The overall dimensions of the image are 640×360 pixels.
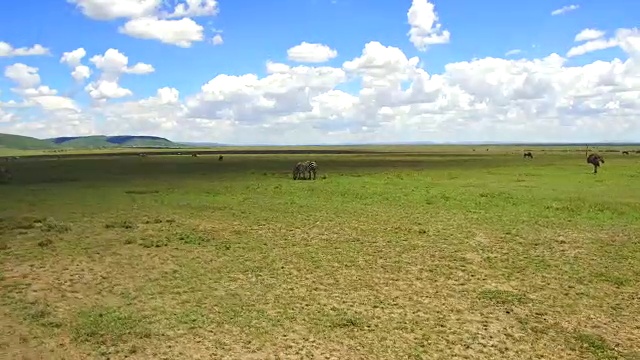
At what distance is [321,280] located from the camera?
1552 cm

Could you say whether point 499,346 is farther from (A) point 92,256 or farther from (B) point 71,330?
(A) point 92,256

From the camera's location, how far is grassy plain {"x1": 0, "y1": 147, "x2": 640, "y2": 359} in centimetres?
1110

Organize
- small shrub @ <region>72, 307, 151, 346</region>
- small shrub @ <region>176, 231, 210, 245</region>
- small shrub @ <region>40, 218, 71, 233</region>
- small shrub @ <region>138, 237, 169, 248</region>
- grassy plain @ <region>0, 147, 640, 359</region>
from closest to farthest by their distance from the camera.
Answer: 1. grassy plain @ <region>0, 147, 640, 359</region>
2. small shrub @ <region>72, 307, 151, 346</region>
3. small shrub @ <region>138, 237, 169, 248</region>
4. small shrub @ <region>176, 231, 210, 245</region>
5. small shrub @ <region>40, 218, 71, 233</region>

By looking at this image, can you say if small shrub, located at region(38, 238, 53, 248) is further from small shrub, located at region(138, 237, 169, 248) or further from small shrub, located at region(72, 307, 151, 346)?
→ small shrub, located at region(72, 307, 151, 346)

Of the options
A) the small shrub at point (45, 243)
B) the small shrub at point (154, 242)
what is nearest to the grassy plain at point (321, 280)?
the small shrub at point (45, 243)

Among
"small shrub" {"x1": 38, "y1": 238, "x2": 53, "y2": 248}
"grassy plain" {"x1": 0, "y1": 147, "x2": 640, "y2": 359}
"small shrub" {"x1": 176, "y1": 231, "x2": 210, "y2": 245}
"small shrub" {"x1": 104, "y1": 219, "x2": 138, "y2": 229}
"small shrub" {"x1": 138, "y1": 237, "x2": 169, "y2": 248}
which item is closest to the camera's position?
"grassy plain" {"x1": 0, "y1": 147, "x2": 640, "y2": 359}

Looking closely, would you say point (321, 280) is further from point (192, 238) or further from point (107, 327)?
point (192, 238)

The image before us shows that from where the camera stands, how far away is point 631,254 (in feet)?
59.9

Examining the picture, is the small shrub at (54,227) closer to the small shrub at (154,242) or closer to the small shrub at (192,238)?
the small shrub at (154,242)

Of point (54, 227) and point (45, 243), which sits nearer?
point (45, 243)

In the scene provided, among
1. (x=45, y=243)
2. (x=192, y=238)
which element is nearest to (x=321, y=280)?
(x=192, y=238)

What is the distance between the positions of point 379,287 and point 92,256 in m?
9.78

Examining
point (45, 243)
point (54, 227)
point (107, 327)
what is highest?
point (54, 227)

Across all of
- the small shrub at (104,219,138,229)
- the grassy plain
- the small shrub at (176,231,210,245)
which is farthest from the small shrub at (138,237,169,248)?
the small shrub at (104,219,138,229)
